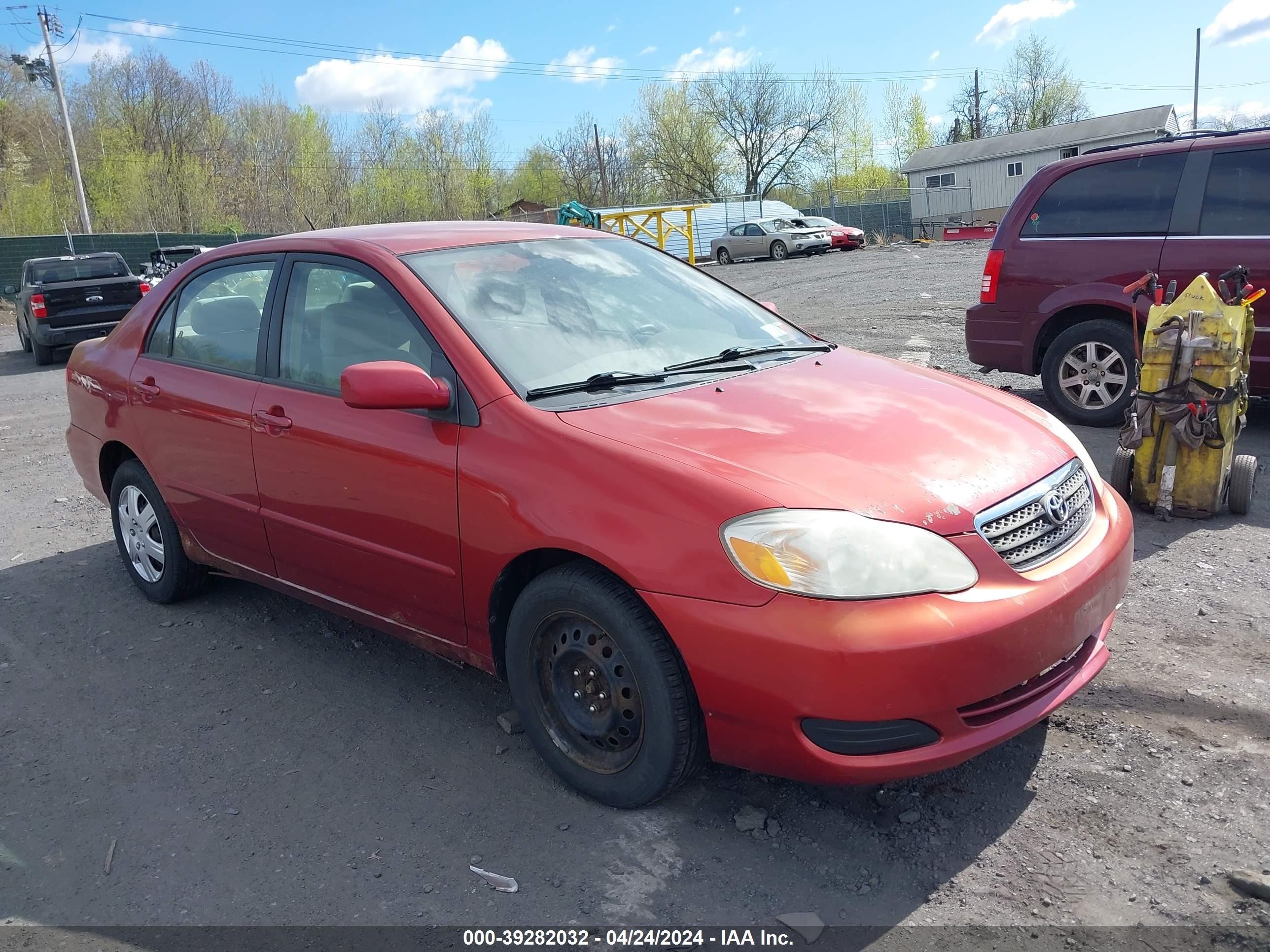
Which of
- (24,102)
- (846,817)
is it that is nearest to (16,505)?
(846,817)

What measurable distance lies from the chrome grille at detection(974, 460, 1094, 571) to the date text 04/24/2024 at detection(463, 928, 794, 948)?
1169 mm

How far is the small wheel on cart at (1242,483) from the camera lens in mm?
5250

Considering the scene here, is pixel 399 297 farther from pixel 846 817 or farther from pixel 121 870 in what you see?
pixel 846 817

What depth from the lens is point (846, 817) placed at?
2.93m

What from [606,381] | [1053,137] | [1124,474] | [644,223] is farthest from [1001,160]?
[606,381]

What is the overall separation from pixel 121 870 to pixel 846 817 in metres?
2.10

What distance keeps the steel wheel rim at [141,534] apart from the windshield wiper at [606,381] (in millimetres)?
2523

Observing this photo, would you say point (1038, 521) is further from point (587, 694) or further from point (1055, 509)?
point (587, 694)

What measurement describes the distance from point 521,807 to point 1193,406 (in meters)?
4.09

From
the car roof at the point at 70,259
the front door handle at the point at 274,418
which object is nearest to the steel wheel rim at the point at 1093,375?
the front door handle at the point at 274,418

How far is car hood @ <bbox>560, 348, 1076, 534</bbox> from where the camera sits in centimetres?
269

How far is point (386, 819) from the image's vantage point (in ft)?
10.1

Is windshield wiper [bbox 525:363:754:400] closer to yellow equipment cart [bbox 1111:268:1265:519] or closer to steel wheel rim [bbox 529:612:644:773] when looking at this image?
steel wheel rim [bbox 529:612:644:773]

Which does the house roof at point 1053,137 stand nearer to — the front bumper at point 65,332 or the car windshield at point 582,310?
the front bumper at point 65,332
